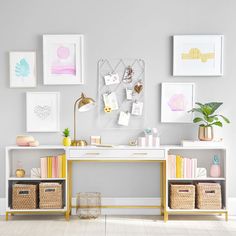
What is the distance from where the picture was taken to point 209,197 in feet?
15.8

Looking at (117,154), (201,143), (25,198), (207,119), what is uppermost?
(207,119)

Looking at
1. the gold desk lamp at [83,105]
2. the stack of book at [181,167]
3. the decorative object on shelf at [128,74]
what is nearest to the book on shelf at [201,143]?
the stack of book at [181,167]

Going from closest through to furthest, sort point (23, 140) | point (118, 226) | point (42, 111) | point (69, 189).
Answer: point (118, 226), point (23, 140), point (69, 189), point (42, 111)

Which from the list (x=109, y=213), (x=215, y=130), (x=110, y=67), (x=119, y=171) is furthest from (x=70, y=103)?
(x=215, y=130)

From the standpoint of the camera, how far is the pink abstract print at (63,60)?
502 cm

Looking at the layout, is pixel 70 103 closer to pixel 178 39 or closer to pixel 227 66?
pixel 178 39

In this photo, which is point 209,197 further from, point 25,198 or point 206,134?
point 25,198

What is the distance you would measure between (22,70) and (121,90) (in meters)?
1.07

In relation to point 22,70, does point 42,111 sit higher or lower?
lower

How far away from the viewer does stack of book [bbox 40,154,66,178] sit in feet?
15.6

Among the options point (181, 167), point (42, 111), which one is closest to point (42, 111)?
point (42, 111)

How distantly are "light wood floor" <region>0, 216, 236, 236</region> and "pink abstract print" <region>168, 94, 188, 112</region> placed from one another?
1.14 meters

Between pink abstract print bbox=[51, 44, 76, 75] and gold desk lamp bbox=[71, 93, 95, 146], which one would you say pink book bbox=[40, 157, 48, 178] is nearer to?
gold desk lamp bbox=[71, 93, 95, 146]

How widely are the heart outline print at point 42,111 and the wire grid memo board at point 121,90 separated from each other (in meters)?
0.54
